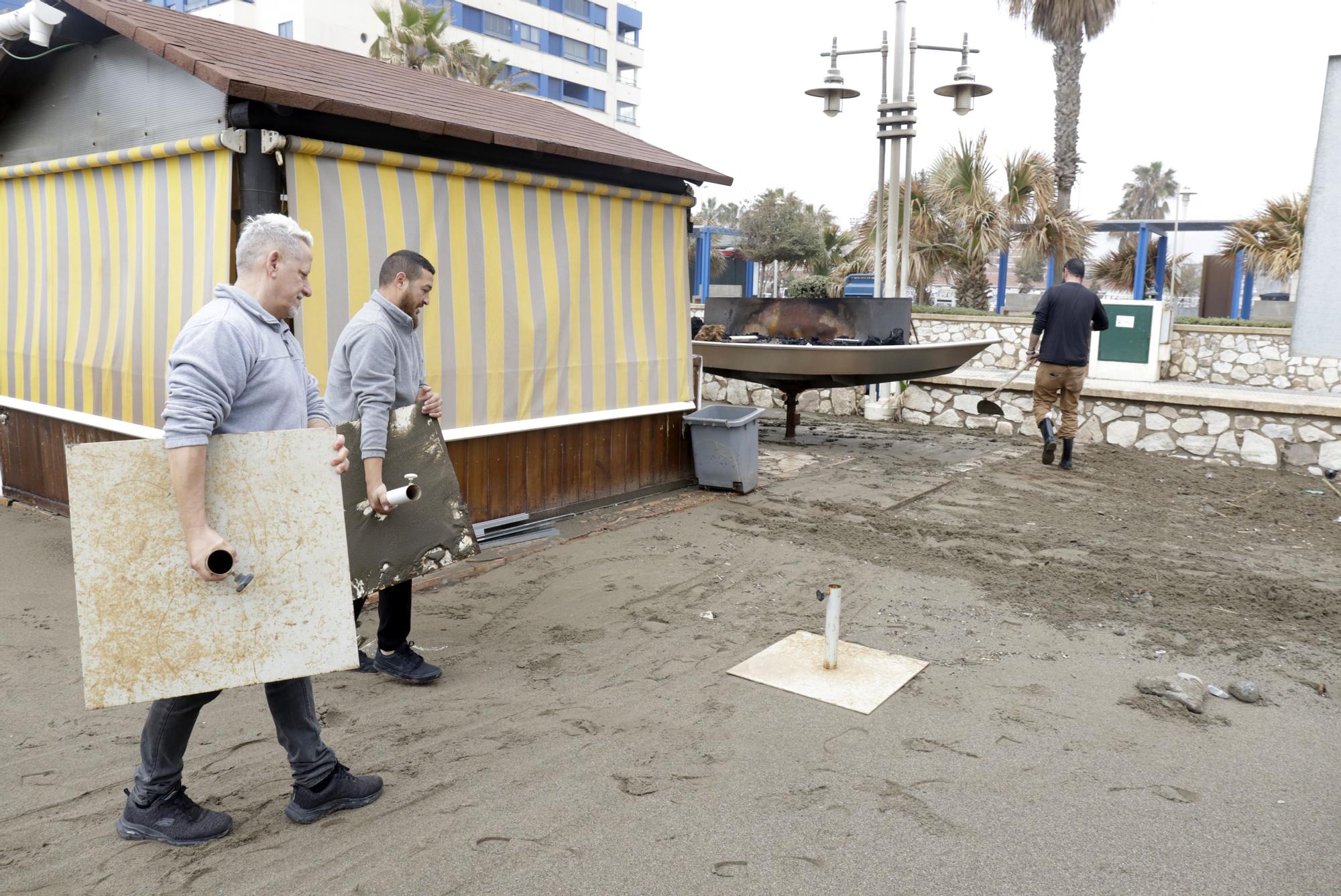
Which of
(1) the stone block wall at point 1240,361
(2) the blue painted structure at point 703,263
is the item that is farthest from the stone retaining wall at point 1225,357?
(2) the blue painted structure at point 703,263

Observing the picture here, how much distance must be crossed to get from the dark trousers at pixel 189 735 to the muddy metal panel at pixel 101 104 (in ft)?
12.0

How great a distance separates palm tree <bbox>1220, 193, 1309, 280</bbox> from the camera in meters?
16.4

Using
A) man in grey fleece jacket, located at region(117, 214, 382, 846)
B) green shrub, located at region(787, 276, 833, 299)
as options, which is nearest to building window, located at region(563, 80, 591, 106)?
green shrub, located at region(787, 276, 833, 299)

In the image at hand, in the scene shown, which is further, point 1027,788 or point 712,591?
point 712,591

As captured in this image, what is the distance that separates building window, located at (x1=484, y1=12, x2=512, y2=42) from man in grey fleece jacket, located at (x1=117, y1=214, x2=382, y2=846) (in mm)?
44741

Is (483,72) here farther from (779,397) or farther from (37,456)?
(37,456)

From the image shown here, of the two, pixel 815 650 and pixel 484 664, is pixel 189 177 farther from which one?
pixel 815 650

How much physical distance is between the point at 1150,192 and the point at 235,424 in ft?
290

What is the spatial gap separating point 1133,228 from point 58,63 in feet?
91.8

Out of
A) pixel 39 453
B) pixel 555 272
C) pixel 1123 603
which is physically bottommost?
pixel 1123 603

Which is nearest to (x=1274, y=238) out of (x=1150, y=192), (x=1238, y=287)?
(x=1238, y=287)

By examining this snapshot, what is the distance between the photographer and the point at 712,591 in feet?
18.8

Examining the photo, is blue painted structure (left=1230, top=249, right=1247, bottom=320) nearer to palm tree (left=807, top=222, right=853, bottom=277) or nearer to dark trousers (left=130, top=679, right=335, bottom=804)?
palm tree (left=807, top=222, right=853, bottom=277)

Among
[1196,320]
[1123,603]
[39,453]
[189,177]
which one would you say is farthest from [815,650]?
[1196,320]
